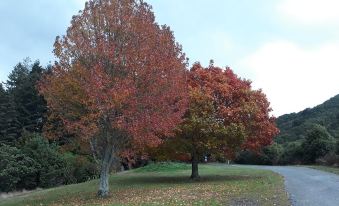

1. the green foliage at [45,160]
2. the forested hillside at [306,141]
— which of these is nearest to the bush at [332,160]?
the forested hillside at [306,141]

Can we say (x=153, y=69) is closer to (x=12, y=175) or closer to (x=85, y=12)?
(x=85, y=12)

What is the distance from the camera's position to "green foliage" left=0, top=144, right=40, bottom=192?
137 feet

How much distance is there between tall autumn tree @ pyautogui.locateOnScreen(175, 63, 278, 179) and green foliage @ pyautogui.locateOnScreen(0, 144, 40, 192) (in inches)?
659

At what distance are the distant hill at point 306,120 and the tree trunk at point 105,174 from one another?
58.1 meters

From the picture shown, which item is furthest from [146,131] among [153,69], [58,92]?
[58,92]

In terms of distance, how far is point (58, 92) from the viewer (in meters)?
25.4

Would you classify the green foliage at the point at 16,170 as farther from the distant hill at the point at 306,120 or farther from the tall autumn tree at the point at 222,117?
the distant hill at the point at 306,120

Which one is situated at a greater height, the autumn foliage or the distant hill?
the distant hill

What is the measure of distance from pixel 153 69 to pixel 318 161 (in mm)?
37522

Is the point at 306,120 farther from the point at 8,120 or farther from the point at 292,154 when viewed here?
the point at 8,120

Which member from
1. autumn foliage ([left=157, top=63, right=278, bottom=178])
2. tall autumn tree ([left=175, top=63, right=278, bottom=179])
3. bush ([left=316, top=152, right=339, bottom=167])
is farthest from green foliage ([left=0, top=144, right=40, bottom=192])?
bush ([left=316, top=152, right=339, bottom=167])

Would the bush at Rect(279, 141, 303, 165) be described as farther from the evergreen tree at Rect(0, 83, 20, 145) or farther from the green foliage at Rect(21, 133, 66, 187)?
the evergreen tree at Rect(0, 83, 20, 145)

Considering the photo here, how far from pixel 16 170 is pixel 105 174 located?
1888cm

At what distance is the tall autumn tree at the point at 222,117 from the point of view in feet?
106
